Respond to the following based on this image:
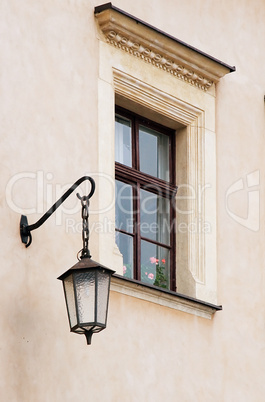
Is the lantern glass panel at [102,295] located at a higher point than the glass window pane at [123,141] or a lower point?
lower

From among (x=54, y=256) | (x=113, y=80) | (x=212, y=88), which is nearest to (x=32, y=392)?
(x=54, y=256)

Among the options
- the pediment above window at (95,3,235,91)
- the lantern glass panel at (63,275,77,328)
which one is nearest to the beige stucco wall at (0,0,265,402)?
the pediment above window at (95,3,235,91)

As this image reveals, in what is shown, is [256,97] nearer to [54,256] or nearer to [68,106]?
[68,106]

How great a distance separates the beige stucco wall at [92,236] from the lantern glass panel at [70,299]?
1.44 ft

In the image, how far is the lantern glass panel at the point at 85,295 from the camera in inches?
356

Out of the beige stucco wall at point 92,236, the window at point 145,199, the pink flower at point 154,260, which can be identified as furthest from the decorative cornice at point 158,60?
the pink flower at point 154,260

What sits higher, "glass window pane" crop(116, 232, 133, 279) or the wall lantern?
"glass window pane" crop(116, 232, 133, 279)

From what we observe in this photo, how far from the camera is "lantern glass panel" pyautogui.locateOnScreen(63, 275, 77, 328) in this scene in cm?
912

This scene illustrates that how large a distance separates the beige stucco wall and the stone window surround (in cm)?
13

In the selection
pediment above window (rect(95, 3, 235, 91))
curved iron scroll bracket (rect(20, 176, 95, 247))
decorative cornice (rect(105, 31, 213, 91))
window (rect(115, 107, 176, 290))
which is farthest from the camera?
window (rect(115, 107, 176, 290))

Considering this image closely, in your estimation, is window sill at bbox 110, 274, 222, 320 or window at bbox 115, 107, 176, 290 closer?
window sill at bbox 110, 274, 222, 320

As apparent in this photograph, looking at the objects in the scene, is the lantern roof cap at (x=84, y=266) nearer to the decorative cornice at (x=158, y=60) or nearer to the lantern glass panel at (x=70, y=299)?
the lantern glass panel at (x=70, y=299)

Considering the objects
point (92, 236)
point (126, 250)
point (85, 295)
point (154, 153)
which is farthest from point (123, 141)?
point (85, 295)

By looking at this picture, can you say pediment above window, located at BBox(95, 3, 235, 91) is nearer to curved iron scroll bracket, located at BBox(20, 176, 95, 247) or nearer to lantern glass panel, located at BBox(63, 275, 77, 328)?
curved iron scroll bracket, located at BBox(20, 176, 95, 247)
